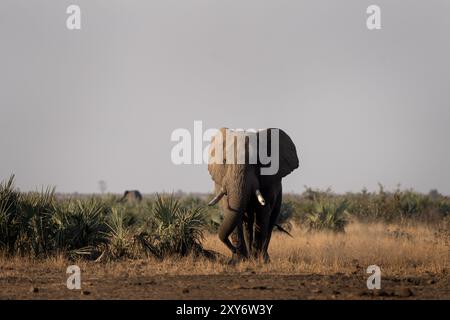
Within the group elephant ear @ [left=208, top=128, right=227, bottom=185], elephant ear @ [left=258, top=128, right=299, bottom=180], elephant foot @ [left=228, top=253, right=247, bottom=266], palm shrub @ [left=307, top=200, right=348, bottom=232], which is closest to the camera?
elephant foot @ [left=228, top=253, right=247, bottom=266]

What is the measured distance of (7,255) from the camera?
56.1ft

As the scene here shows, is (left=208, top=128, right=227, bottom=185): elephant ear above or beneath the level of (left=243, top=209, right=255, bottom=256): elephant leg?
above

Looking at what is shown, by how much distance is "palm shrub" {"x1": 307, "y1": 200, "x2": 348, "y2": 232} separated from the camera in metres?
26.0

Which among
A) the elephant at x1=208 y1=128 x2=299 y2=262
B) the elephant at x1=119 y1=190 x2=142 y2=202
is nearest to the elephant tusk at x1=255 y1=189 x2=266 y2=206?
the elephant at x1=208 y1=128 x2=299 y2=262

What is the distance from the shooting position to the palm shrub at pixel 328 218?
85.3ft

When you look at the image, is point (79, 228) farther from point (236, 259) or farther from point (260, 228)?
point (260, 228)

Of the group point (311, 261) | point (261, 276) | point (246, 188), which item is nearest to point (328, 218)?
point (311, 261)

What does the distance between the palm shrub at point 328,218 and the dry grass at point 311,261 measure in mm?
3299

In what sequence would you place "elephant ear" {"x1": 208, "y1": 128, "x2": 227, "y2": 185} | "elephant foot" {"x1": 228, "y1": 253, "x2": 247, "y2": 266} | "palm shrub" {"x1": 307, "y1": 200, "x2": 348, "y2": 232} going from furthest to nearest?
"palm shrub" {"x1": 307, "y1": 200, "x2": 348, "y2": 232}
"elephant ear" {"x1": 208, "y1": 128, "x2": 227, "y2": 185}
"elephant foot" {"x1": 228, "y1": 253, "x2": 247, "y2": 266}

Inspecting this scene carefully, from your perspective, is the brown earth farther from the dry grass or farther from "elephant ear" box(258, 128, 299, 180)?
"elephant ear" box(258, 128, 299, 180)

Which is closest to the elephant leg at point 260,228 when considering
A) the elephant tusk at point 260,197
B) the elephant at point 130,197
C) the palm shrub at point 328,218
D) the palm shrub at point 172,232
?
the elephant tusk at point 260,197

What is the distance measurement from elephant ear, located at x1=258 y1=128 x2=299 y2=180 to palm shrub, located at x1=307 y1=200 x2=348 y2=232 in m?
7.76

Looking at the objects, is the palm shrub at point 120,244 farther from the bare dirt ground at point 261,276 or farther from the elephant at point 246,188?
the elephant at point 246,188
